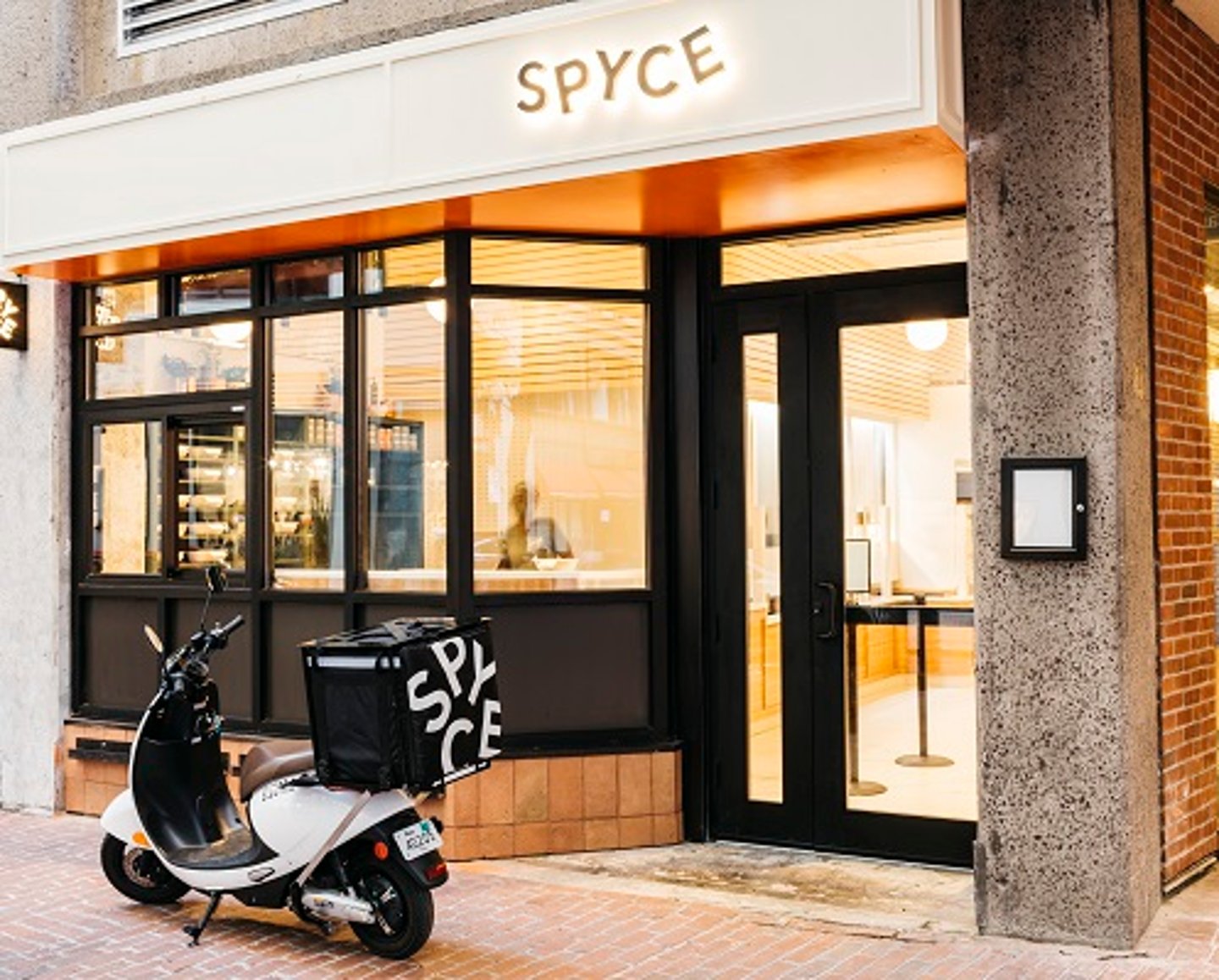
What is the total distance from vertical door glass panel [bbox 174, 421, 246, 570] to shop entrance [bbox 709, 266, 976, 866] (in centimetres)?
290

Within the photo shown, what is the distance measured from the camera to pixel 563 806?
784 centimetres

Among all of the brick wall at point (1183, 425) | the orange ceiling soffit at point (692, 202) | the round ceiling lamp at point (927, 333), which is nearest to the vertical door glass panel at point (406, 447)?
the orange ceiling soffit at point (692, 202)

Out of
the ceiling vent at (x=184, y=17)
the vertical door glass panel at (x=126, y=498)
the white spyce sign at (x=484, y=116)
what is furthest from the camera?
the vertical door glass panel at (x=126, y=498)

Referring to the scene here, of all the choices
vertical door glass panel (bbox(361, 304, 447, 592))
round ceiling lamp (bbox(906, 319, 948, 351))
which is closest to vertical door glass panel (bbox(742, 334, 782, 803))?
round ceiling lamp (bbox(906, 319, 948, 351))

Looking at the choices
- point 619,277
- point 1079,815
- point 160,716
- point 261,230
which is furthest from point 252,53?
point 1079,815

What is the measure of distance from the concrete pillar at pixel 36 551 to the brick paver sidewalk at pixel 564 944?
85.9 inches

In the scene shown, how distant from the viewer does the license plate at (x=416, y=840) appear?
5.99 m

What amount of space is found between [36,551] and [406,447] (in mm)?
2856

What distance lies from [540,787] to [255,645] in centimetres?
196

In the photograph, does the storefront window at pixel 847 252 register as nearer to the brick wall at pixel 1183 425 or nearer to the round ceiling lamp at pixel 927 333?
the round ceiling lamp at pixel 927 333

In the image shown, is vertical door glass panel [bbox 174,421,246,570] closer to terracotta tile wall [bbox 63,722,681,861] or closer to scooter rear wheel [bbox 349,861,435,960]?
terracotta tile wall [bbox 63,722,681,861]

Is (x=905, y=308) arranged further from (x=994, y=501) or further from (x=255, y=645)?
(x=255, y=645)

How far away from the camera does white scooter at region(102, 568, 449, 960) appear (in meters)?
6.05

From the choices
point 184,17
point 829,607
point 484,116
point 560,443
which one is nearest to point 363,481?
point 560,443
